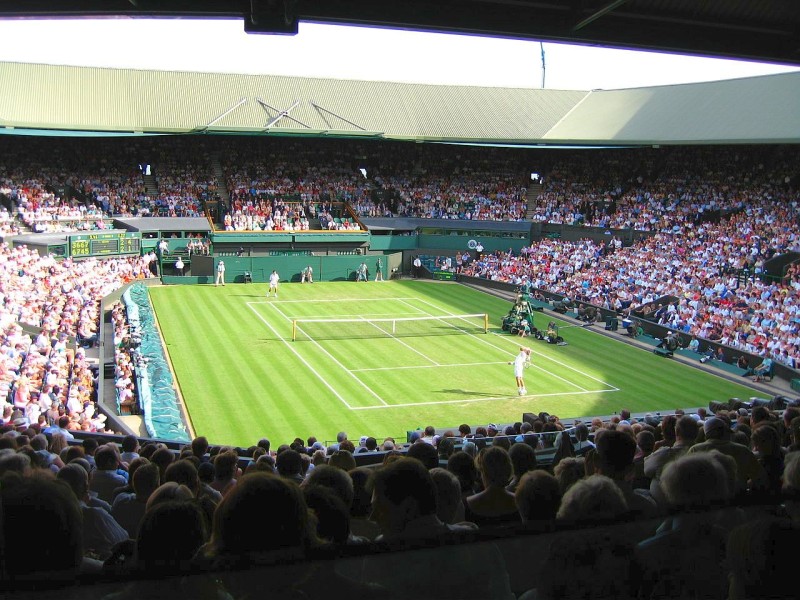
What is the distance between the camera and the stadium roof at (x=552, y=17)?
24.2 feet

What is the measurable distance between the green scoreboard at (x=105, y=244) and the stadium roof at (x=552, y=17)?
34774 mm

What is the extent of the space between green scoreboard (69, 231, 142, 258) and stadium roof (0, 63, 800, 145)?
8.09 meters

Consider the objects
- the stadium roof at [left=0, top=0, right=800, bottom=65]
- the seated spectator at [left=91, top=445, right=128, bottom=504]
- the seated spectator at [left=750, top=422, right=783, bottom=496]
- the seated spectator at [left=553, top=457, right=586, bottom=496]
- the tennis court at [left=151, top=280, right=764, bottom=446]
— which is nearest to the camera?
the seated spectator at [left=553, top=457, right=586, bottom=496]

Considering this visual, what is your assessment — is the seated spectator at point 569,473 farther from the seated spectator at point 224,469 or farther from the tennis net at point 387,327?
the tennis net at point 387,327

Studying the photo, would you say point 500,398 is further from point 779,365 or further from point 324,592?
point 324,592

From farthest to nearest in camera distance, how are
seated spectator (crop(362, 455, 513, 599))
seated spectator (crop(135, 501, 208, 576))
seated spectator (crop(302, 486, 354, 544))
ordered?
seated spectator (crop(302, 486, 354, 544)), seated spectator (crop(135, 501, 208, 576)), seated spectator (crop(362, 455, 513, 599))

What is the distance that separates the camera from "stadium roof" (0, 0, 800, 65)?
737 cm

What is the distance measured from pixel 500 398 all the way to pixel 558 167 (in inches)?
1472

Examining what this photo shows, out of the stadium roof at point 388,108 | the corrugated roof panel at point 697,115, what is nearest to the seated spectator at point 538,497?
the corrugated roof panel at point 697,115

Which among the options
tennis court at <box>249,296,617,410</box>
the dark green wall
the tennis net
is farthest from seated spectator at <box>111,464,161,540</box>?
the dark green wall

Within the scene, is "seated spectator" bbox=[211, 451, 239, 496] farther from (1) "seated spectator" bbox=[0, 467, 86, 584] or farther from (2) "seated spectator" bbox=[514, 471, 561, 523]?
(1) "seated spectator" bbox=[0, 467, 86, 584]

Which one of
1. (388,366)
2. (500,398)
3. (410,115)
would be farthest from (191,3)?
(410,115)

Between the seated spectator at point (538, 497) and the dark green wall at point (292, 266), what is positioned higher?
the seated spectator at point (538, 497)

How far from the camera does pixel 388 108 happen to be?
190 ft
